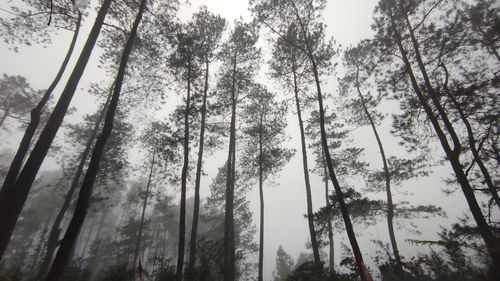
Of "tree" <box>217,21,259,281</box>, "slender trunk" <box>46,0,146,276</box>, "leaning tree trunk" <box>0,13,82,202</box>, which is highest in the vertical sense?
"tree" <box>217,21,259,281</box>

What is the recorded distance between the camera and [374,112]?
18047 mm

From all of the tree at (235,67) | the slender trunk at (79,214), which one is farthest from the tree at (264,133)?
the slender trunk at (79,214)

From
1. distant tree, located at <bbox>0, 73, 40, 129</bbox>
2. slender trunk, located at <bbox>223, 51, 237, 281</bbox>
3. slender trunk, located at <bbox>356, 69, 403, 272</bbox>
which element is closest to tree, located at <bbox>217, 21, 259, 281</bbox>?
slender trunk, located at <bbox>223, 51, 237, 281</bbox>

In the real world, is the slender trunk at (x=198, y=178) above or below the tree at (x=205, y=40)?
below

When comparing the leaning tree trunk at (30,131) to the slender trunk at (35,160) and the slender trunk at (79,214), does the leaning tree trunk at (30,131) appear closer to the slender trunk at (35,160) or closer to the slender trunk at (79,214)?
the slender trunk at (35,160)

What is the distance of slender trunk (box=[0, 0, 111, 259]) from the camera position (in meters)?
6.83

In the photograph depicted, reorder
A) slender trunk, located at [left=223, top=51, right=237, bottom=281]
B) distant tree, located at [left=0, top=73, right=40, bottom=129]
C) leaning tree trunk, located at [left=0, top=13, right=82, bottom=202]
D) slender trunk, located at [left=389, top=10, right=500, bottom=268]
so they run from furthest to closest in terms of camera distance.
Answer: distant tree, located at [left=0, top=73, right=40, bottom=129]
slender trunk, located at [left=223, top=51, right=237, bottom=281]
leaning tree trunk, located at [left=0, top=13, right=82, bottom=202]
slender trunk, located at [left=389, top=10, right=500, bottom=268]

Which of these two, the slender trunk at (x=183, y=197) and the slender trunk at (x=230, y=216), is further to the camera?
the slender trunk at (x=230, y=216)

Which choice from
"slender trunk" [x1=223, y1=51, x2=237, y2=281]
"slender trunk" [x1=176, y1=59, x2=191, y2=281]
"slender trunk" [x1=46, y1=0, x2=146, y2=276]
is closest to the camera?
"slender trunk" [x1=46, y1=0, x2=146, y2=276]

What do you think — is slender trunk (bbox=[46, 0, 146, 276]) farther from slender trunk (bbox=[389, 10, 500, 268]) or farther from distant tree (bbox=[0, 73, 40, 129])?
distant tree (bbox=[0, 73, 40, 129])

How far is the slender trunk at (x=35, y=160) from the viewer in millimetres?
6832

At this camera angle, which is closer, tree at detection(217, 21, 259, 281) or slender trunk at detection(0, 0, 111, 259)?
slender trunk at detection(0, 0, 111, 259)

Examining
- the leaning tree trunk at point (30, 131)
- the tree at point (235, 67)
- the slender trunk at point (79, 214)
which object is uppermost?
the tree at point (235, 67)

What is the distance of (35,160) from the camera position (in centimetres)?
752
